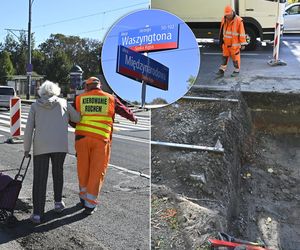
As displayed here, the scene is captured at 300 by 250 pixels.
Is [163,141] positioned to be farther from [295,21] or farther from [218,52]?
[295,21]

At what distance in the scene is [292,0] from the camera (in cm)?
2839

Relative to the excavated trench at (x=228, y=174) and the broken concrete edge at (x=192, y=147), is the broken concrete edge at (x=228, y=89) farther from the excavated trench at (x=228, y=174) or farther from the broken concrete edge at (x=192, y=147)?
the broken concrete edge at (x=192, y=147)

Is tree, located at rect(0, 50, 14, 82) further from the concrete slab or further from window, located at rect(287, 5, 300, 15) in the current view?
the concrete slab

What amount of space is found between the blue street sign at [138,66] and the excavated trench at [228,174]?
1974 millimetres

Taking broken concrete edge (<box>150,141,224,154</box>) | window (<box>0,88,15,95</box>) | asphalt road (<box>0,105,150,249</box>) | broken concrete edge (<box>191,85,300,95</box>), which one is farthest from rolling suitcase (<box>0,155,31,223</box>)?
window (<box>0,88,15,95</box>)

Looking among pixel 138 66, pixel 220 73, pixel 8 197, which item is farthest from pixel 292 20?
pixel 138 66

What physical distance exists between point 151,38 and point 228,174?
12.8ft

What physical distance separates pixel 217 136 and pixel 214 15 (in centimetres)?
Result: 173

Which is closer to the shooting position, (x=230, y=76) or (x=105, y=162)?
(x=105, y=162)

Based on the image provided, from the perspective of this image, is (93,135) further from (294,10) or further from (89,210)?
(294,10)

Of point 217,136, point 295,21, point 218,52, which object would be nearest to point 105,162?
point 217,136

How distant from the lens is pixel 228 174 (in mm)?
5430

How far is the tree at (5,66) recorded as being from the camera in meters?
51.7

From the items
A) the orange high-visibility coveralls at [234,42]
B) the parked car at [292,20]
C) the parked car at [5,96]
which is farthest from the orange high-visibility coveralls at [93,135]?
the parked car at [5,96]
